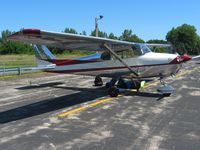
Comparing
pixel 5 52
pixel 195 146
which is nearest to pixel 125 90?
pixel 195 146

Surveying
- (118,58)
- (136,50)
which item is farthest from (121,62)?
(136,50)

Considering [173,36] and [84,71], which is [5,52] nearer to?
[173,36]

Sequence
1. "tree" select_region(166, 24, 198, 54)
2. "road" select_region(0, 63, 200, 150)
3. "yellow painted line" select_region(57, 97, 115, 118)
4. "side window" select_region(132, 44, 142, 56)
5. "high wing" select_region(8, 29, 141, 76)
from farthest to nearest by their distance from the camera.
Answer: "tree" select_region(166, 24, 198, 54) → "side window" select_region(132, 44, 142, 56) → "high wing" select_region(8, 29, 141, 76) → "yellow painted line" select_region(57, 97, 115, 118) → "road" select_region(0, 63, 200, 150)

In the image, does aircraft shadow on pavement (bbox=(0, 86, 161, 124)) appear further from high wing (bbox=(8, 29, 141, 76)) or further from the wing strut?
high wing (bbox=(8, 29, 141, 76))

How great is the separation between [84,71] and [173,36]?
11079 cm

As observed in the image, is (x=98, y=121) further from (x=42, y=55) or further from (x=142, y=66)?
(x=42, y=55)

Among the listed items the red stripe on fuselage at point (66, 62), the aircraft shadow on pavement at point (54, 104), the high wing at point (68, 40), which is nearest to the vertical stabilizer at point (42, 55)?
the red stripe on fuselage at point (66, 62)

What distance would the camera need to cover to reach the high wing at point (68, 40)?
395 inches

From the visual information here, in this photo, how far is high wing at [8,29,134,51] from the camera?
10030 mm

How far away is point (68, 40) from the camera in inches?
487

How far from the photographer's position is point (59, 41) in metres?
12.5

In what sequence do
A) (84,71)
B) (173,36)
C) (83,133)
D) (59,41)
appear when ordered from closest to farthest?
(83,133) < (59,41) < (84,71) < (173,36)

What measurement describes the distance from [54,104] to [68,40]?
2.32 meters

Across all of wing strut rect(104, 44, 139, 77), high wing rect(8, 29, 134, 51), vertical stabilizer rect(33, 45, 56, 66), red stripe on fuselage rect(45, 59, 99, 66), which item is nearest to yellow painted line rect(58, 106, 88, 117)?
high wing rect(8, 29, 134, 51)
